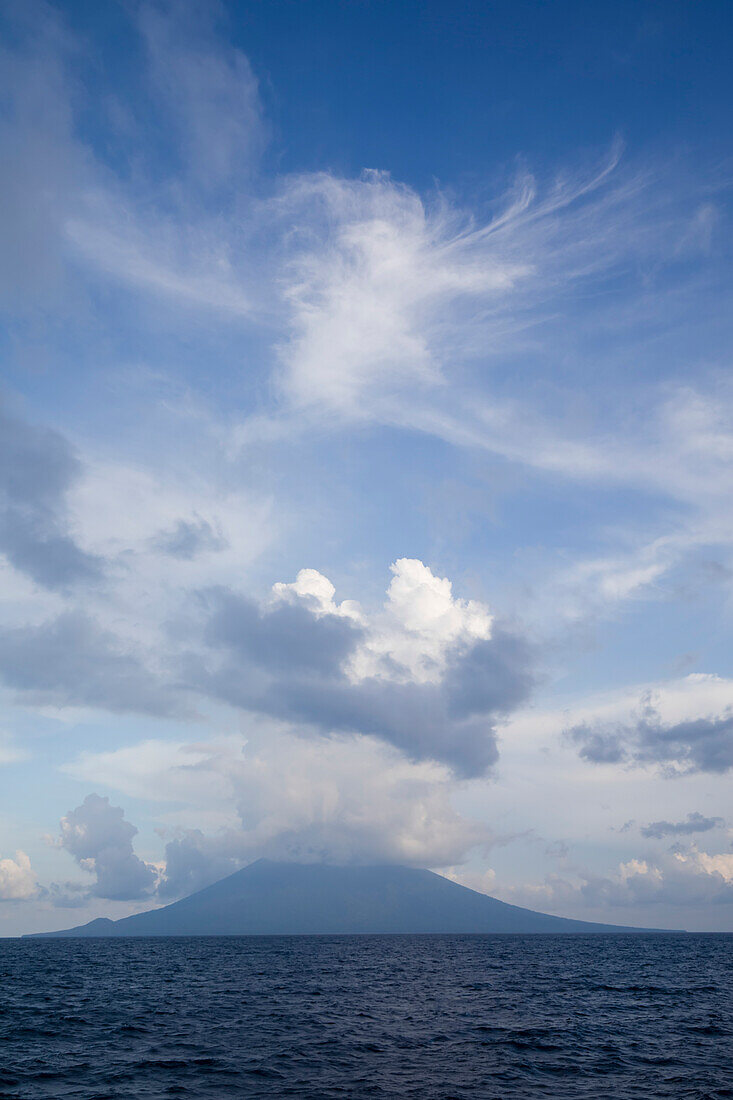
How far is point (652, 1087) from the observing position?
31922 mm

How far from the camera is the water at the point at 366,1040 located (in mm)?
31406

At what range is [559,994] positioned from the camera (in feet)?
222

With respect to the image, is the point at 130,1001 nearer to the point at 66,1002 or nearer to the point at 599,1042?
the point at 66,1002

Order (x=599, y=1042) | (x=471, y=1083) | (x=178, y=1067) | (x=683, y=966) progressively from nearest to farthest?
(x=471, y=1083)
(x=178, y=1067)
(x=599, y=1042)
(x=683, y=966)

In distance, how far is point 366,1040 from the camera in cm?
4109

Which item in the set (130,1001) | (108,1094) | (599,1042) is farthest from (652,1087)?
(130,1001)

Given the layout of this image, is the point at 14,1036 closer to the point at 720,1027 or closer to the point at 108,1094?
the point at 108,1094

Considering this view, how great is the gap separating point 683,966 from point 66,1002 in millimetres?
101423

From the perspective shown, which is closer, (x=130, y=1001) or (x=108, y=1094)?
(x=108, y=1094)

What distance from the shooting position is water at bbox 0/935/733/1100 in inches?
1236

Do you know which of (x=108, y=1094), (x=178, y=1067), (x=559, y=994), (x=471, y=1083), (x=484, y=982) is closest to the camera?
(x=108, y=1094)

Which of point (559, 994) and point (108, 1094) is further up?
point (108, 1094)

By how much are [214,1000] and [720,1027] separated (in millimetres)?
41958

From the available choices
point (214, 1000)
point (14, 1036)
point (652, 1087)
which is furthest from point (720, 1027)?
point (14, 1036)
